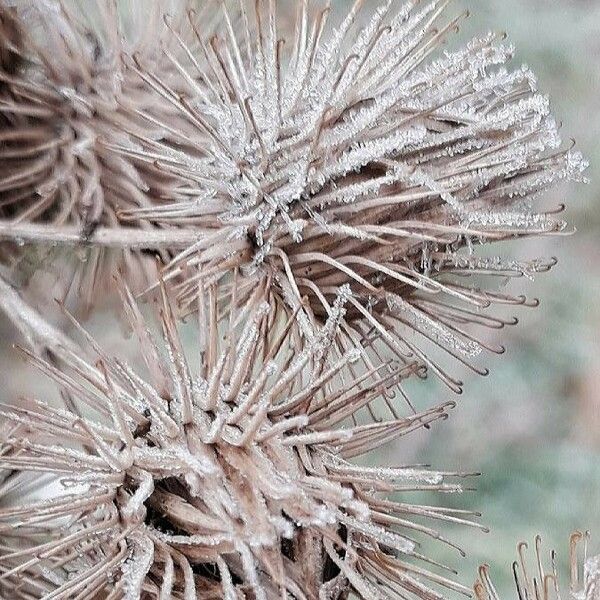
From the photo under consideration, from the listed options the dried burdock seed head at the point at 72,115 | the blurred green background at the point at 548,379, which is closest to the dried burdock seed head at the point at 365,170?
the dried burdock seed head at the point at 72,115

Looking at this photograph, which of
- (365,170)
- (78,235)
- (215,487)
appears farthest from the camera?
(78,235)

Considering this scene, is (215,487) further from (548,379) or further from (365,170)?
(548,379)

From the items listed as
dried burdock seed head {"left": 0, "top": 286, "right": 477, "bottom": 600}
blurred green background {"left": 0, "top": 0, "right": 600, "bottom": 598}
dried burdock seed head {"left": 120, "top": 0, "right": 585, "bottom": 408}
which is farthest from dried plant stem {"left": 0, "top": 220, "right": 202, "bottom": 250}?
blurred green background {"left": 0, "top": 0, "right": 600, "bottom": 598}

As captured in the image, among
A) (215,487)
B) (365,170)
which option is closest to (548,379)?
(365,170)

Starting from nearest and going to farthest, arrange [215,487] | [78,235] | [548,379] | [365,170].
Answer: [215,487] < [365,170] < [78,235] < [548,379]

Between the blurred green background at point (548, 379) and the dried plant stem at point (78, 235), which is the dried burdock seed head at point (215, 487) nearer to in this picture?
the dried plant stem at point (78, 235)

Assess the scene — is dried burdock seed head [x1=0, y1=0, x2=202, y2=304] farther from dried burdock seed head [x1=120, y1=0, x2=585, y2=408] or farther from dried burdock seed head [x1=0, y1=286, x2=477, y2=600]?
dried burdock seed head [x1=0, y1=286, x2=477, y2=600]
